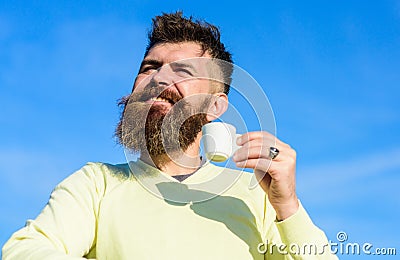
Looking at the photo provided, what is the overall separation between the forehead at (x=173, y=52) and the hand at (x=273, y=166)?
115 centimetres

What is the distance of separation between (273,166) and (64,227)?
118 cm

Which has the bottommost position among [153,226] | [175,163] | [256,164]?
[153,226]

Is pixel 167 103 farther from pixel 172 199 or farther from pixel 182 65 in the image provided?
pixel 172 199

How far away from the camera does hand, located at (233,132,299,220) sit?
329 cm

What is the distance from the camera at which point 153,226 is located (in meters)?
3.35

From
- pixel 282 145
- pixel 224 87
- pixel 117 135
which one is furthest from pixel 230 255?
pixel 224 87

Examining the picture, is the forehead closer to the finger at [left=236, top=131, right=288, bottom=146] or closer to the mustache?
the mustache

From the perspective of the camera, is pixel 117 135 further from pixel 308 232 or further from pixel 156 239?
pixel 308 232

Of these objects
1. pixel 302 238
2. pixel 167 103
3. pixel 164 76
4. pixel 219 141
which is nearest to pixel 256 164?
Result: pixel 219 141

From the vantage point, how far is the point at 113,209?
344 centimetres

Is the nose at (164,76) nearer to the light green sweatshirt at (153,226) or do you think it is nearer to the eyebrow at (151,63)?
the eyebrow at (151,63)

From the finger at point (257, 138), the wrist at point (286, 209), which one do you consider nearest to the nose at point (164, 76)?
the finger at point (257, 138)

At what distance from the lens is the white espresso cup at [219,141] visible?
10.9 ft

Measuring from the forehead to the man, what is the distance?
0.01 metres
